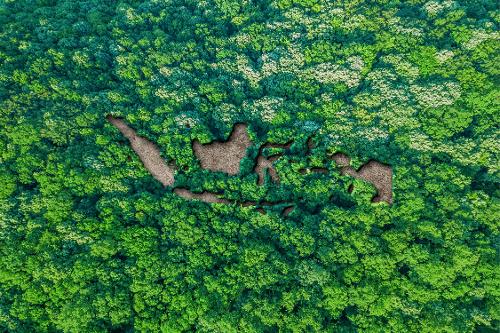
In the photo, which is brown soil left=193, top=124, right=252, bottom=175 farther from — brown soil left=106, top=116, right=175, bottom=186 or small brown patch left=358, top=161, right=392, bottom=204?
small brown patch left=358, top=161, right=392, bottom=204

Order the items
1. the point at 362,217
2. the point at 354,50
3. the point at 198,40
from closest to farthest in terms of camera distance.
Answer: the point at 362,217 < the point at 354,50 < the point at 198,40

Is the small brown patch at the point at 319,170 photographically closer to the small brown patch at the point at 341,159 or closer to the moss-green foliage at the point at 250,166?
the moss-green foliage at the point at 250,166

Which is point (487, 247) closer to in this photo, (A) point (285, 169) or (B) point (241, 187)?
(A) point (285, 169)

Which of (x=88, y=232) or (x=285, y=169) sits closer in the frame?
(x=88, y=232)

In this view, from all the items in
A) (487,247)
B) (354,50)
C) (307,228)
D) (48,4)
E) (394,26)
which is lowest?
(307,228)

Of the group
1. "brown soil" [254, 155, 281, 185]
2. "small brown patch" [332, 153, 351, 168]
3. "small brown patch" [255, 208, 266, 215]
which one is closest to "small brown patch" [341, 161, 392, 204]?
"small brown patch" [332, 153, 351, 168]

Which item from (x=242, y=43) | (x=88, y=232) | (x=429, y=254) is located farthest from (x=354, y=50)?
(x=88, y=232)
